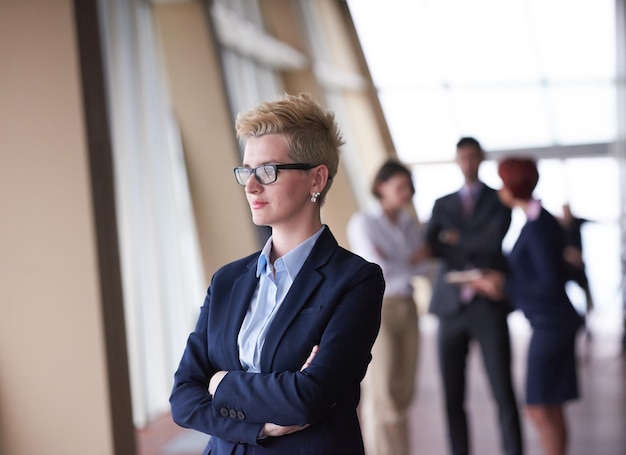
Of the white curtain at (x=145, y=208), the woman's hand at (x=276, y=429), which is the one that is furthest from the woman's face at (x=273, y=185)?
the white curtain at (x=145, y=208)

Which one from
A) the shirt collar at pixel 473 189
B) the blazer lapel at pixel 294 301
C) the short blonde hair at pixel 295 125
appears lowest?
the blazer lapel at pixel 294 301

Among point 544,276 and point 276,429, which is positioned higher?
point 544,276

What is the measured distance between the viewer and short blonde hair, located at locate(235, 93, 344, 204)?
1610 mm

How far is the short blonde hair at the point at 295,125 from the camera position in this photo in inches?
63.4

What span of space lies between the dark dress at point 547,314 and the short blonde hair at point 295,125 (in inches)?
95.3

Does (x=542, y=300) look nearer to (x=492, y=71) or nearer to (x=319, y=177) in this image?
(x=319, y=177)

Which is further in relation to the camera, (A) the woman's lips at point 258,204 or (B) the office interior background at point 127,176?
(B) the office interior background at point 127,176

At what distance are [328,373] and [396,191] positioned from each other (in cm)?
277

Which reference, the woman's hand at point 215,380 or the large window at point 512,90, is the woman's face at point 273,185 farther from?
the large window at point 512,90

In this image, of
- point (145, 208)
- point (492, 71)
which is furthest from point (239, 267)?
point (492, 71)

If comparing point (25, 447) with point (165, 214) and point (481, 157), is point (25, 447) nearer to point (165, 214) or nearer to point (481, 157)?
point (165, 214)

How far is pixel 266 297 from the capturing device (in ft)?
5.54

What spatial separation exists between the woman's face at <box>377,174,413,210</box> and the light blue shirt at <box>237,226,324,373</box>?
8.50ft

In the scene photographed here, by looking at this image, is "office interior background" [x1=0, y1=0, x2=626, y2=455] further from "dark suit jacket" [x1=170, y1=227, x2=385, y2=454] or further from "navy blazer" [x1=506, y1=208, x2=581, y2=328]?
"dark suit jacket" [x1=170, y1=227, x2=385, y2=454]
